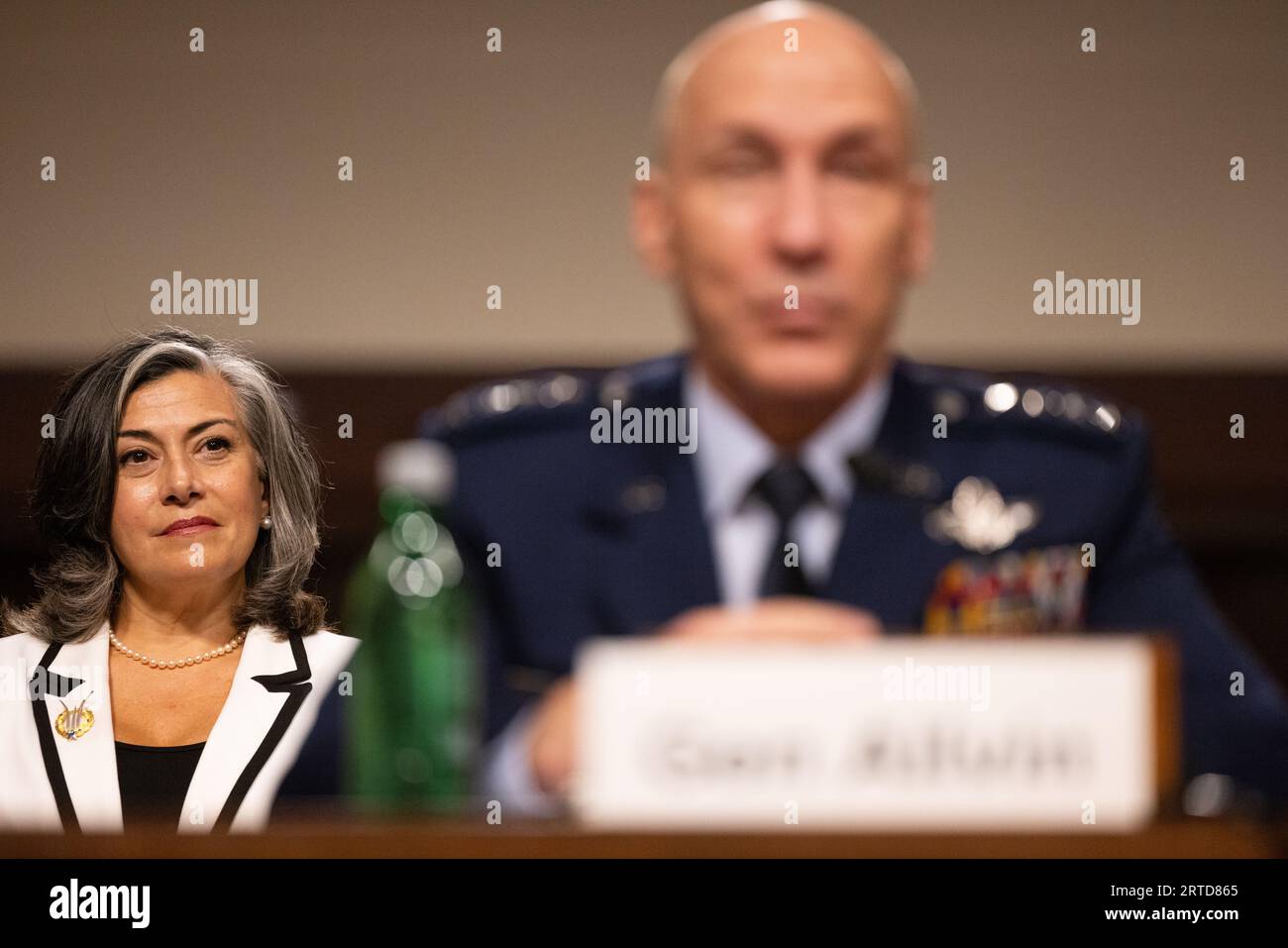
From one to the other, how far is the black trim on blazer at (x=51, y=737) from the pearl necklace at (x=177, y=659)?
55 millimetres

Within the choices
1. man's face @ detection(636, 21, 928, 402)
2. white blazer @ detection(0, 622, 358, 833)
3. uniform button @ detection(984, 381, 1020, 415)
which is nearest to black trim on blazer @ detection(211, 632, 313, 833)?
white blazer @ detection(0, 622, 358, 833)

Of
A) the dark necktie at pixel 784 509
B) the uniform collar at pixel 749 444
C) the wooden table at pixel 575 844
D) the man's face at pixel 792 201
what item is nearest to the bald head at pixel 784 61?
the man's face at pixel 792 201

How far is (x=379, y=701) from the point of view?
0.96 m

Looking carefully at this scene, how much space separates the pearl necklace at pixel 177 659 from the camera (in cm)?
146

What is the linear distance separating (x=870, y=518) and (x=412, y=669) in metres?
0.82

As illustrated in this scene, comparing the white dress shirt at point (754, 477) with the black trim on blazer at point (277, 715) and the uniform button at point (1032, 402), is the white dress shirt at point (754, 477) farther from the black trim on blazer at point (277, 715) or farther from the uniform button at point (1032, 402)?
the black trim on blazer at point (277, 715)

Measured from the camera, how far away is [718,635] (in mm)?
989

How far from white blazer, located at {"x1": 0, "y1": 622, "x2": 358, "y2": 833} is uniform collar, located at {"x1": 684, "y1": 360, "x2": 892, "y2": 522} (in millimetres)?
503

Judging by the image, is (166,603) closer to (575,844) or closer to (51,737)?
(51,737)

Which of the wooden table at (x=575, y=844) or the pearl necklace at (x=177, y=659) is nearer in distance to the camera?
the wooden table at (x=575, y=844)

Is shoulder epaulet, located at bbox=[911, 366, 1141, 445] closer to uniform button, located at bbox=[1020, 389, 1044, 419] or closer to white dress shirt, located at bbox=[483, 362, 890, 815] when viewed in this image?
uniform button, located at bbox=[1020, 389, 1044, 419]

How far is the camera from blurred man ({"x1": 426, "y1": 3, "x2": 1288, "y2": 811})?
5.38 feet

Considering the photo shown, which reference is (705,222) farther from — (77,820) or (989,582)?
(77,820)
